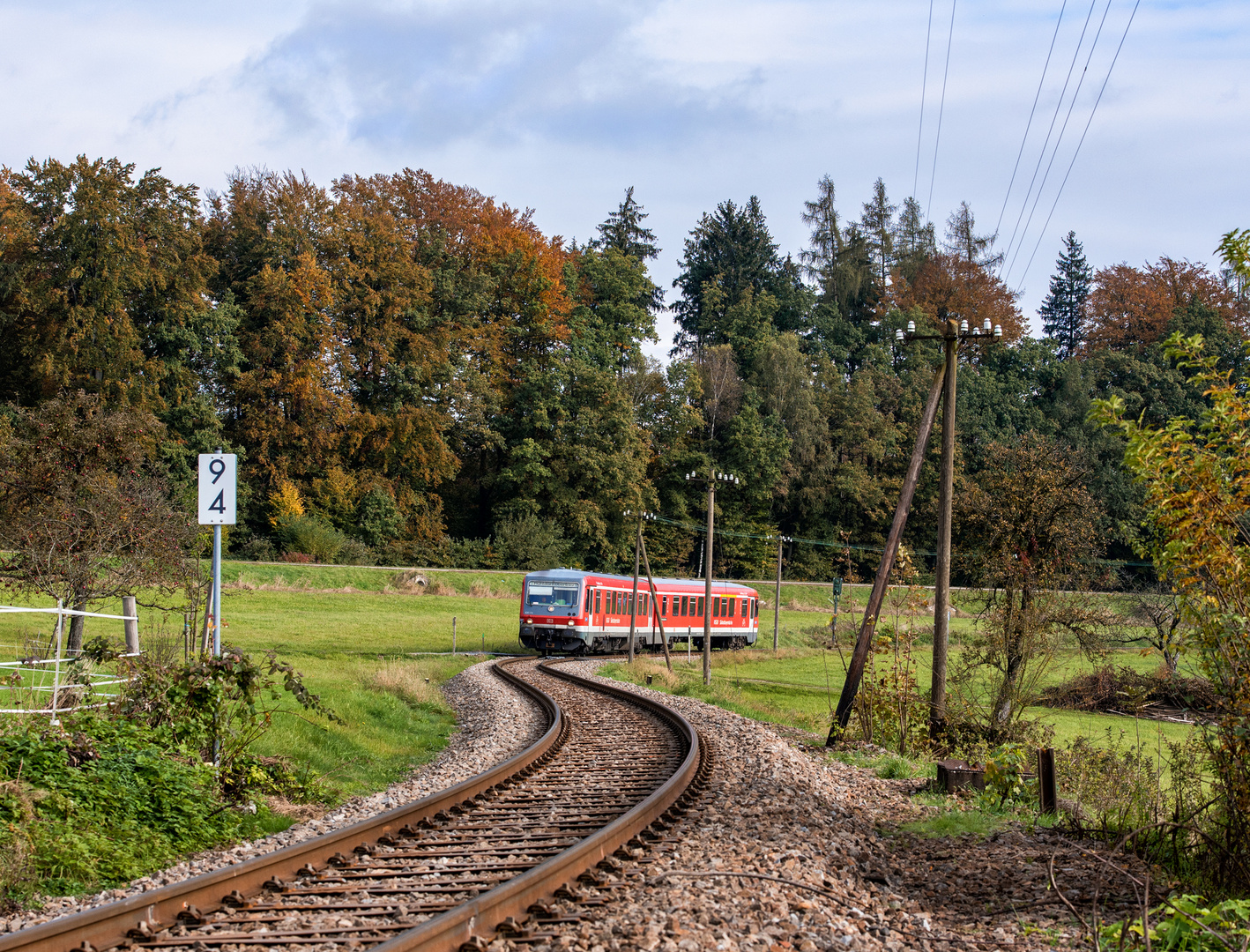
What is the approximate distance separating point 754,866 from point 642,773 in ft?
12.8

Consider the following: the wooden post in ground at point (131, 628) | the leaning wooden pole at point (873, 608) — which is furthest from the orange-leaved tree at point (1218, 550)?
the wooden post in ground at point (131, 628)

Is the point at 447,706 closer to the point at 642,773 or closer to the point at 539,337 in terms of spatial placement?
the point at 642,773

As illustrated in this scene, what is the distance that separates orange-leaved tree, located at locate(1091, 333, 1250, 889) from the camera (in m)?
6.66

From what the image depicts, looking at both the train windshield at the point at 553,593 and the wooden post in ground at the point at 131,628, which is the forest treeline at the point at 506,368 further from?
the wooden post in ground at the point at 131,628

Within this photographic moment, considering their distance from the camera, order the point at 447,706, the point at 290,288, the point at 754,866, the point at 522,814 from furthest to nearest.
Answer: the point at 290,288
the point at 447,706
the point at 522,814
the point at 754,866

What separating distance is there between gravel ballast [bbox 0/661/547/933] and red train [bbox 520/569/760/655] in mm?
9533

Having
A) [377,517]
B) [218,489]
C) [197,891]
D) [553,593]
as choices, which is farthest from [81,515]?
[377,517]

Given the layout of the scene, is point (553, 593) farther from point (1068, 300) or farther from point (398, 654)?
point (1068, 300)

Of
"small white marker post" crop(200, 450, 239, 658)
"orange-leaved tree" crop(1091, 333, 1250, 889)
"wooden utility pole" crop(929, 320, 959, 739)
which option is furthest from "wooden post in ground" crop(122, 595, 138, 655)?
"wooden utility pole" crop(929, 320, 959, 739)

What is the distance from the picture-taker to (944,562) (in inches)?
607

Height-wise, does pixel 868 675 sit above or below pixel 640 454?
below

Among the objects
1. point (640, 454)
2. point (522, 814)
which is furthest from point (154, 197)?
point (522, 814)

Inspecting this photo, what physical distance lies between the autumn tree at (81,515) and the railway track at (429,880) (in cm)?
687

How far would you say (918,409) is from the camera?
75.9m
